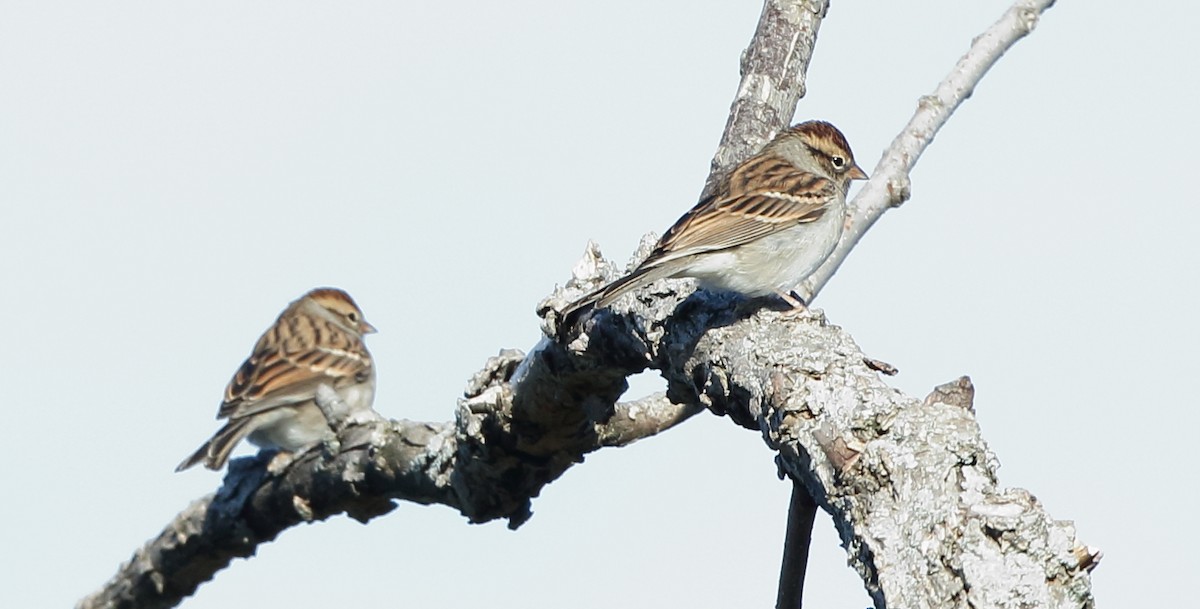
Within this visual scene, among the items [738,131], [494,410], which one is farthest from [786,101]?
[494,410]

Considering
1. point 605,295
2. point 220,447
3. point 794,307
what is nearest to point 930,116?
point 794,307

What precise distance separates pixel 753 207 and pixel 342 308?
4.29 meters

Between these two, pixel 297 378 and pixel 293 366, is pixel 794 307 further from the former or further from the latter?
pixel 293 366

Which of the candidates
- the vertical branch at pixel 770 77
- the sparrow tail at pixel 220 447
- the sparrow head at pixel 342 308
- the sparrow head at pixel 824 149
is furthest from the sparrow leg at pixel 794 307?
the sparrow head at pixel 342 308

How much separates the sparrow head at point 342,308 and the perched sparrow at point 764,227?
376 cm

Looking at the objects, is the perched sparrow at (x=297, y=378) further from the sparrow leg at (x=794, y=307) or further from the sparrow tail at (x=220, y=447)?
the sparrow leg at (x=794, y=307)

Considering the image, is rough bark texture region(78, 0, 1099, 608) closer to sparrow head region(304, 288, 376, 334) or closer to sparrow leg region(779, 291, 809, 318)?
sparrow leg region(779, 291, 809, 318)

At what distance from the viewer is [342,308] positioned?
32.0ft

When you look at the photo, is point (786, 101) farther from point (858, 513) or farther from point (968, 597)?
point (968, 597)

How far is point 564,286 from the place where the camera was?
5.35 meters

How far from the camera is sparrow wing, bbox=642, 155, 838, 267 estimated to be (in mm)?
5676

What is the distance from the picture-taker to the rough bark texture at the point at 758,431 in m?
2.83

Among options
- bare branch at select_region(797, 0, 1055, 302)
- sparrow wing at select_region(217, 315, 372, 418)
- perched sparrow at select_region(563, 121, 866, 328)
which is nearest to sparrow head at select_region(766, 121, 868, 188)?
perched sparrow at select_region(563, 121, 866, 328)

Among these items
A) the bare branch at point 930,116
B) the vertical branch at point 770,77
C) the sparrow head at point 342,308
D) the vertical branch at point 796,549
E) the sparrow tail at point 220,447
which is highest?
the sparrow head at point 342,308
